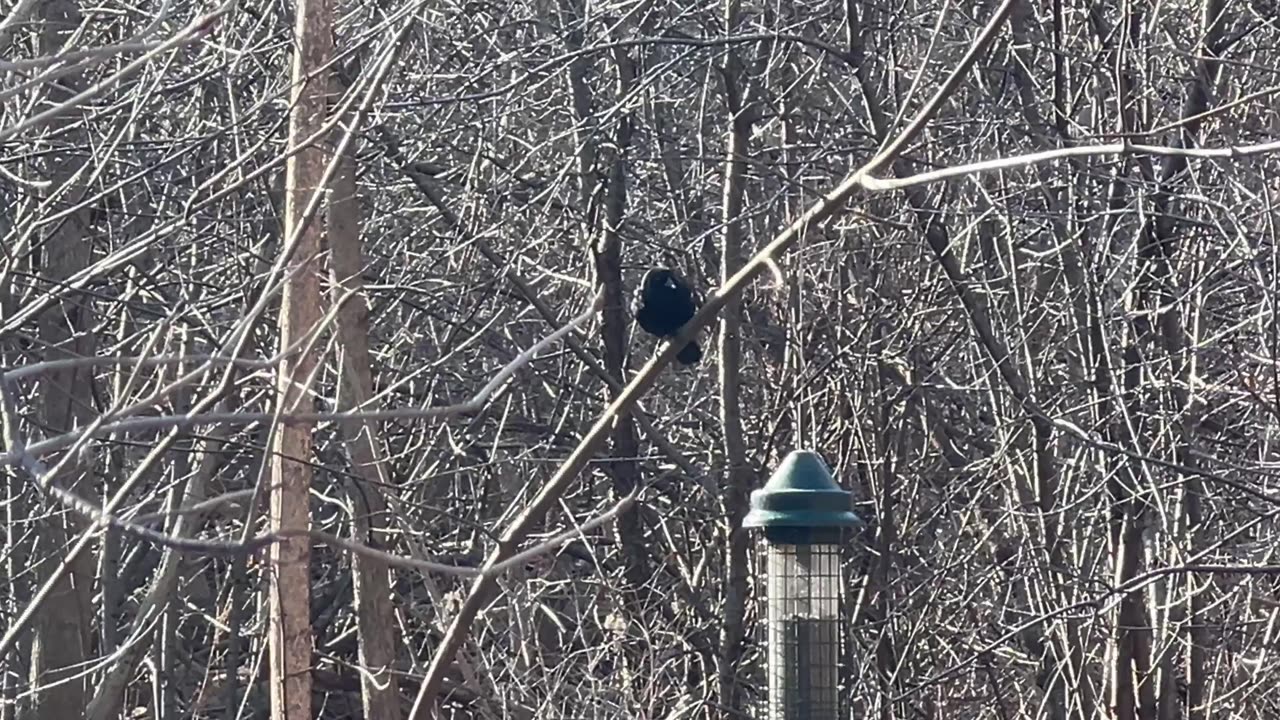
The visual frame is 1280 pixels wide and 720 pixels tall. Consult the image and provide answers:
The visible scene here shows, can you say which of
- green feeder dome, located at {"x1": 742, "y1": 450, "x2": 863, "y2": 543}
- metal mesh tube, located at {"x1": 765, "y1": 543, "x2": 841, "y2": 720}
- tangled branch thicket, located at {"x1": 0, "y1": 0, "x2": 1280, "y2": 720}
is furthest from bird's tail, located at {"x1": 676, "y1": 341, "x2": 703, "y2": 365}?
green feeder dome, located at {"x1": 742, "y1": 450, "x2": 863, "y2": 543}

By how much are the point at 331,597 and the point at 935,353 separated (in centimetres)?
343

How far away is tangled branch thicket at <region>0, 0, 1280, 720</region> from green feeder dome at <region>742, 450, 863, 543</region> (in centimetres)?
218

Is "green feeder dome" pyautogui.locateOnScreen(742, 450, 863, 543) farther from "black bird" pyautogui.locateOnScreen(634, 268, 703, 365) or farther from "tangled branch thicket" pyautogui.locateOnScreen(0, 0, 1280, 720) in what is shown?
"tangled branch thicket" pyautogui.locateOnScreen(0, 0, 1280, 720)

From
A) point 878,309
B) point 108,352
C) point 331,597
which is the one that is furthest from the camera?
point 331,597

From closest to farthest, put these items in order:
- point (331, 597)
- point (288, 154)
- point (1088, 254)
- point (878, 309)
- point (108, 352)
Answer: point (288, 154)
point (108, 352)
point (1088, 254)
point (878, 309)
point (331, 597)

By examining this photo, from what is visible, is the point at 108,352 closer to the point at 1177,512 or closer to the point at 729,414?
the point at 729,414

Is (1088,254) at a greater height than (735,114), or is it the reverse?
(735,114)

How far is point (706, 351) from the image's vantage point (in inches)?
354

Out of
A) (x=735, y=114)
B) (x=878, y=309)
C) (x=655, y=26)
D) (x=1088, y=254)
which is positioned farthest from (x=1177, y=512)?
(x=655, y=26)

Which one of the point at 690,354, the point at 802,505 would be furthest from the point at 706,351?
the point at 802,505

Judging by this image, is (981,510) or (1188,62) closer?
(1188,62)

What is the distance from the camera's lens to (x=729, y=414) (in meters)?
8.61

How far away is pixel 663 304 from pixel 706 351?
3134 millimetres

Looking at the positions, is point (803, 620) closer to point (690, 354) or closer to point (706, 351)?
point (690, 354)
